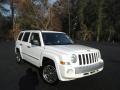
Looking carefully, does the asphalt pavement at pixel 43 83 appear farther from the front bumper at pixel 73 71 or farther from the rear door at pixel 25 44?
the rear door at pixel 25 44

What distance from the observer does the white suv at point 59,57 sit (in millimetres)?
7293

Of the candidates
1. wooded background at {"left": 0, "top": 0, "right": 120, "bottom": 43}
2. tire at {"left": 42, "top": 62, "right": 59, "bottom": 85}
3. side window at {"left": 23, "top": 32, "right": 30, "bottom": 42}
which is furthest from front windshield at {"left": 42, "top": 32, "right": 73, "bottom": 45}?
wooded background at {"left": 0, "top": 0, "right": 120, "bottom": 43}

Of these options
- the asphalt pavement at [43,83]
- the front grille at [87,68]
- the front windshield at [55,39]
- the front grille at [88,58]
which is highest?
the front windshield at [55,39]

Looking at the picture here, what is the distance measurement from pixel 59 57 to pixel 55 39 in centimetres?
198

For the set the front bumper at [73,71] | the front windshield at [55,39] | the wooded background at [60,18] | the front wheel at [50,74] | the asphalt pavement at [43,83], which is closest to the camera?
the front bumper at [73,71]

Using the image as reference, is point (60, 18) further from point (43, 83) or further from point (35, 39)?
point (43, 83)

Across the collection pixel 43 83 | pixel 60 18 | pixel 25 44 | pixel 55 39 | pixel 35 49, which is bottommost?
pixel 43 83

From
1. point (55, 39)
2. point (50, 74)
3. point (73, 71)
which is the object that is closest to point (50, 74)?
point (50, 74)

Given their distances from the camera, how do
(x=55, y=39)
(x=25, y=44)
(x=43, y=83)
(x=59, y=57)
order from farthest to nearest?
(x=25, y=44) → (x=55, y=39) → (x=43, y=83) → (x=59, y=57)

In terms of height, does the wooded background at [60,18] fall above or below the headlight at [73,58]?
above

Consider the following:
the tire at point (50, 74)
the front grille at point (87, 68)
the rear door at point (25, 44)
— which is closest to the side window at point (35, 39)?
the rear door at point (25, 44)

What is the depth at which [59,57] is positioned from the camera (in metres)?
7.41

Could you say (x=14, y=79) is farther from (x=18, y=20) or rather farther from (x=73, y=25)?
(x=73, y=25)

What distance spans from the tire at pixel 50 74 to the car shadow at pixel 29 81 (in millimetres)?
416
